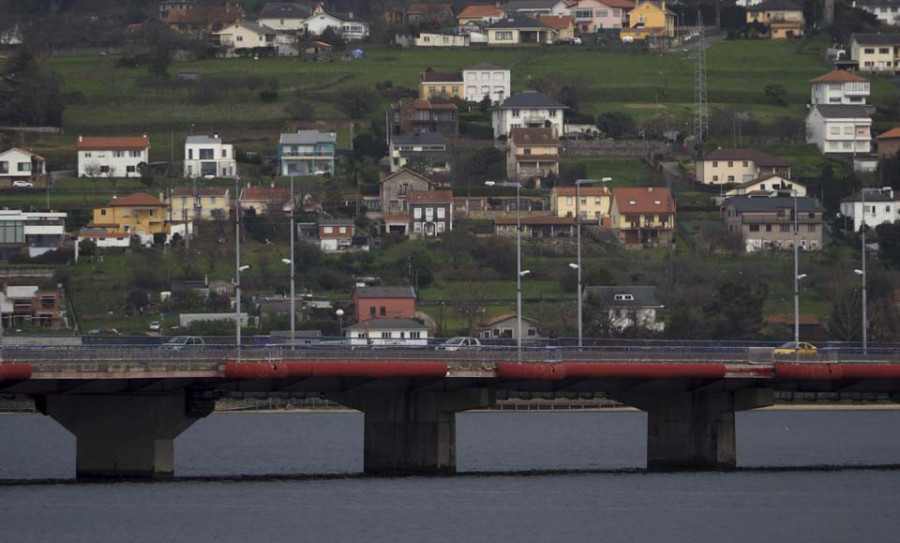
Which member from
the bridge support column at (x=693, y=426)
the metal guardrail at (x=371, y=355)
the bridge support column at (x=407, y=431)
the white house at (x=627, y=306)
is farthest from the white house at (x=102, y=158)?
the bridge support column at (x=407, y=431)

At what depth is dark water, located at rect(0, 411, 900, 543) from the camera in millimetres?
82562

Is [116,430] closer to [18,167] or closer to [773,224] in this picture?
[773,224]

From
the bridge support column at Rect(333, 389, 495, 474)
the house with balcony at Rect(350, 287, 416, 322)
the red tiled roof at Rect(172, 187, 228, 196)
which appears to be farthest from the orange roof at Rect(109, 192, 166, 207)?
the bridge support column at Rect(333, 389, 495, 474)

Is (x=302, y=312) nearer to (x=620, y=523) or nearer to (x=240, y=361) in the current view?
(x=240, y=361)

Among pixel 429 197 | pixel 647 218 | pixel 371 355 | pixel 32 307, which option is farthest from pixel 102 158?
pixel 371 355

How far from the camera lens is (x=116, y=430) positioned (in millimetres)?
94375

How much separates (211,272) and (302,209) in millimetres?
21917

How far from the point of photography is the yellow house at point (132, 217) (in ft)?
594

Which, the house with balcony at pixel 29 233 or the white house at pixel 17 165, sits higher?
the white house at pixel 17 165

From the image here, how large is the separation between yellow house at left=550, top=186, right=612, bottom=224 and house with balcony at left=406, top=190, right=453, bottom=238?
860cm

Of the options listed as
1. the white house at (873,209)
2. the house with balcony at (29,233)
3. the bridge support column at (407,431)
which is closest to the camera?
the bridge support column at (407,431)

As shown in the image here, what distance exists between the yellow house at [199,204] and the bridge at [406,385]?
8561 cm

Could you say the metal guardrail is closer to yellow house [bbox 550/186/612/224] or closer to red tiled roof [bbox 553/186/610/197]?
yellow house [bbox 550/186/612/224]

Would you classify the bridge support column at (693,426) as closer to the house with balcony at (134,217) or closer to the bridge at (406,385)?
the bridge at (406,385)
